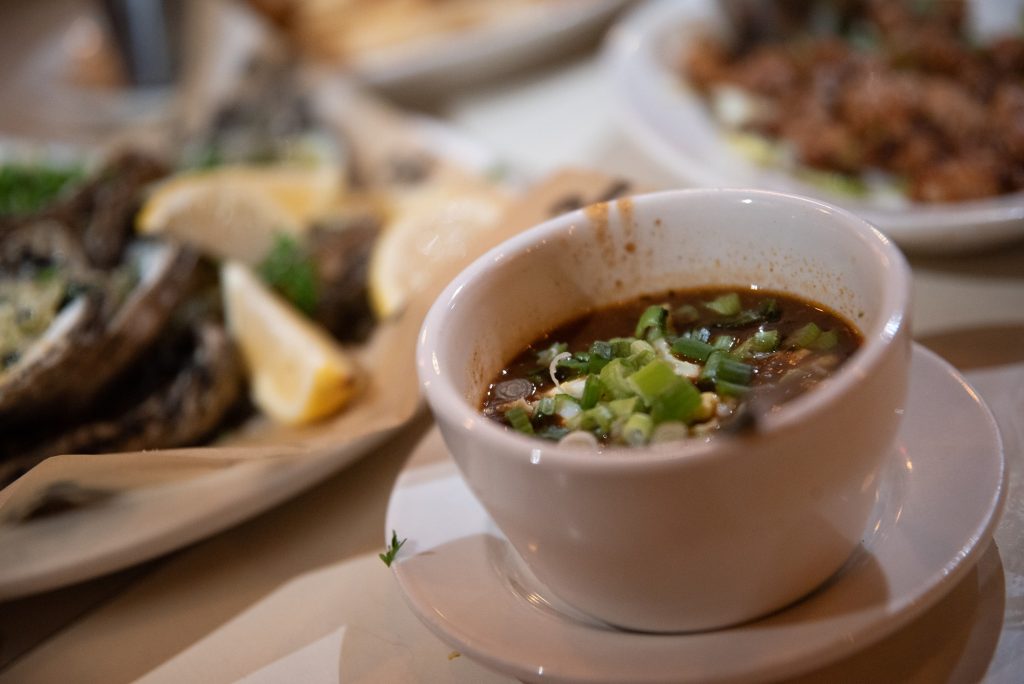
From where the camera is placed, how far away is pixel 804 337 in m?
1.35

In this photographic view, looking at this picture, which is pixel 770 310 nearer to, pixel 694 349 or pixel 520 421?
pixel 694 349

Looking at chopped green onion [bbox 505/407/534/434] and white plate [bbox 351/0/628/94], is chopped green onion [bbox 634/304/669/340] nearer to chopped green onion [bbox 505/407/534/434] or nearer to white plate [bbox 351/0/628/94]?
chopped green onion [bbox 505/407/534/434]

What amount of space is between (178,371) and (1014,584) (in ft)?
6.29

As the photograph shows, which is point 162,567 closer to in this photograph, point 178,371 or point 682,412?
point 178,371

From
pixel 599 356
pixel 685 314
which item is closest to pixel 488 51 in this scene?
pixel 685 314

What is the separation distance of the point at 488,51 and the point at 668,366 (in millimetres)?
3053

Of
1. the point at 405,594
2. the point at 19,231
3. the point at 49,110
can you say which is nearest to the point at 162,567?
the point at 405,594

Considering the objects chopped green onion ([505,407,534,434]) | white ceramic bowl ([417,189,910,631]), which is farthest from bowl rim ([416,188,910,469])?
chopped green onion ([505,407,534,434])

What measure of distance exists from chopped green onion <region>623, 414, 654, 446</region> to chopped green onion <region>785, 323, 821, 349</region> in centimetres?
30

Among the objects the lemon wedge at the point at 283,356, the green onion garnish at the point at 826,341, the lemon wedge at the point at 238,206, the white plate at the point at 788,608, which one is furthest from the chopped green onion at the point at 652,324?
the lemon wedge at the point at 238,206

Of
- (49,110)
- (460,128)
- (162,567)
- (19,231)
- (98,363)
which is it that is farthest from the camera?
(49,110)

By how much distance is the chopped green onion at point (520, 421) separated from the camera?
129 cm

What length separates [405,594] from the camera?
1291 millimetres

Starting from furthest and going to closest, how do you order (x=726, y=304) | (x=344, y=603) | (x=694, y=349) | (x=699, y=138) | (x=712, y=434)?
(x=699, y=138)
(x=344, y=603)
(x=726, y=304)
(x=694, y=349)
(x=712, y=434)
